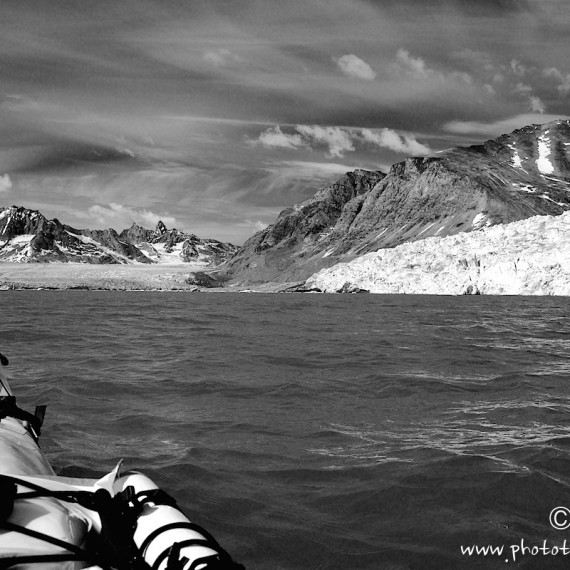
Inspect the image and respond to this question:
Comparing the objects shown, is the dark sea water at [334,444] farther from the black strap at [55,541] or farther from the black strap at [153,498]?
the black strap at [55,541]

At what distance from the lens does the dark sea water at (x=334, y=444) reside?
18.7ft

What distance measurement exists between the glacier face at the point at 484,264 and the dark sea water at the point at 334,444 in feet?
225

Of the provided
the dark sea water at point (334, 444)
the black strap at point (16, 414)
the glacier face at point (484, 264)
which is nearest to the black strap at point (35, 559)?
the dark sea water at point (334, 444)

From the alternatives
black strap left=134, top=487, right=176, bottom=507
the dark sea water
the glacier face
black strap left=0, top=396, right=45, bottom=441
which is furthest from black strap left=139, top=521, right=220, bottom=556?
the glacier face

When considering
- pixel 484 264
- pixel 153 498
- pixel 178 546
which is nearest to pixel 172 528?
pixel 178 546

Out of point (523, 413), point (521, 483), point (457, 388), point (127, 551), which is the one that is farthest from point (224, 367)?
point (127, 551)

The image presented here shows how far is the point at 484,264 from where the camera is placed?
9062cm

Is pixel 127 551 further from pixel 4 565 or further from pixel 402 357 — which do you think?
pixel 402 357

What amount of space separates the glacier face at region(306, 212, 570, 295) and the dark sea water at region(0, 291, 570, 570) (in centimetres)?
6867

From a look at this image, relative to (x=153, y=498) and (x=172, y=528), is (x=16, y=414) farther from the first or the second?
(x=172, y=528)

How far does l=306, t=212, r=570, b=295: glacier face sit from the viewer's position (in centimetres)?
8031

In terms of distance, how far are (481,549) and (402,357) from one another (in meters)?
12.9

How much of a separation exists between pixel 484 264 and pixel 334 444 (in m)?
88.6

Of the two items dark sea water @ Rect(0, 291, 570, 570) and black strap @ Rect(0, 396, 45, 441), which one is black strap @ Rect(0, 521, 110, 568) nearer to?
dark sea water @ Rect(0, 291, 570, 570)
